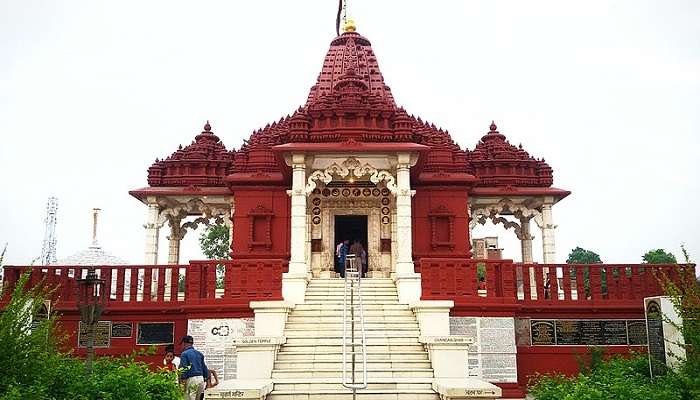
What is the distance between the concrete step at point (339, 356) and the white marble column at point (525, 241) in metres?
11.3

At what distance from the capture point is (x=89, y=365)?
7367 millimetres

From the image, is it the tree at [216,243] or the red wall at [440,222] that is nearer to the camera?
the red wall at [440,222]

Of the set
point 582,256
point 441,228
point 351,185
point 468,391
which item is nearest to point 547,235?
point 441,228

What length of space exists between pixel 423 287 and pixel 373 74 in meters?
11.0

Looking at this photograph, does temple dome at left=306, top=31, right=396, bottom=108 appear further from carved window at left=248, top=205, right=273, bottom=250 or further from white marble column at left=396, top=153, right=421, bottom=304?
white marble column at left=396, top=153, right=421, bottom=304

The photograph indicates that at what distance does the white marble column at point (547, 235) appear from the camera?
18875mm

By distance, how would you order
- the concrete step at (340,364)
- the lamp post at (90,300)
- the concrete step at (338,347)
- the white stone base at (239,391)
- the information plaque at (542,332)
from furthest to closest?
the information plaque at (542,332), the concrete step at (338,347), the concrete step at (340,364), the white stone base at (239,391), the lamp post at (90,300)

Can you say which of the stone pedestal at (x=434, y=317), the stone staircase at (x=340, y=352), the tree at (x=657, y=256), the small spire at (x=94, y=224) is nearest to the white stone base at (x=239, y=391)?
the stone staircase at (x=340, y=352)

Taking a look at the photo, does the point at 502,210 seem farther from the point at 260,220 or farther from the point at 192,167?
the point at 192,167

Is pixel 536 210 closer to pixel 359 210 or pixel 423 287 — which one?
pixel 359 210

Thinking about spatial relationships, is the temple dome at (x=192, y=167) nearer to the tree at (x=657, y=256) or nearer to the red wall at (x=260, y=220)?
the red wall at (x=260, y=220)

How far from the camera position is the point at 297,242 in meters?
13.9

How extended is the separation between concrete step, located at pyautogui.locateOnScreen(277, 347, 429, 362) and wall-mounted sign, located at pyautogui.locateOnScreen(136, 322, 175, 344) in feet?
11.1

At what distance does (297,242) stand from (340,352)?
3.65 meters
